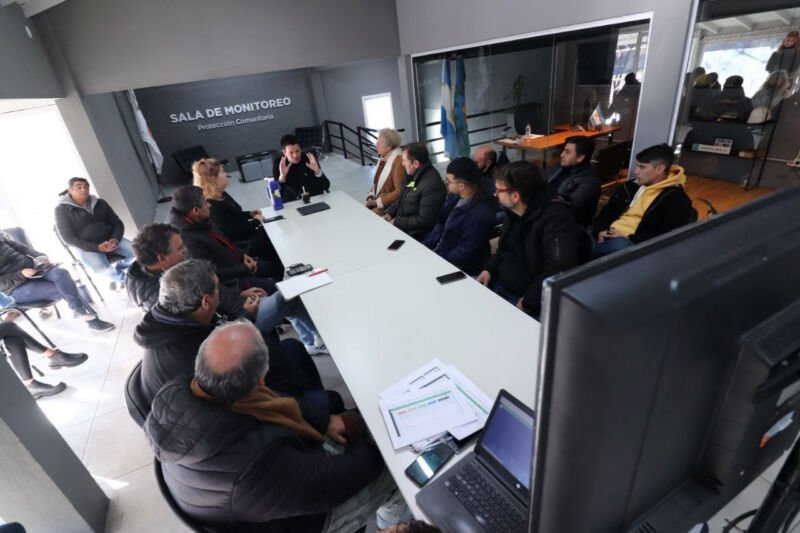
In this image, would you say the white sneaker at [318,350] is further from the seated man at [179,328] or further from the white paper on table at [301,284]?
the seated man at [179,328]

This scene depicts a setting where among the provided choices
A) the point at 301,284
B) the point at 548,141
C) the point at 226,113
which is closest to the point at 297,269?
the point at 301,284

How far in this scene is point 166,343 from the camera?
1.60 m

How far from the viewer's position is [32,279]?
3.21m

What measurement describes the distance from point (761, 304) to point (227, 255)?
2898 millimetres

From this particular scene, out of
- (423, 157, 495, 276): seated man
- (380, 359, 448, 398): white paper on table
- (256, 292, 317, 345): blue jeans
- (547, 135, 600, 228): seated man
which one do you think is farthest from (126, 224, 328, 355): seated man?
(547, 135, 600, 228): seated man

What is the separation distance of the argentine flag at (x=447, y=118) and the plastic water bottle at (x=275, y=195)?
2564 mm

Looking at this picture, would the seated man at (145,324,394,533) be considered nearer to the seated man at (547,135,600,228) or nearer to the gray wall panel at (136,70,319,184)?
the seated man at (547,135,600,228)

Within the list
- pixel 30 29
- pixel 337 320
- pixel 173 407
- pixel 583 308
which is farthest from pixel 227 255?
pixel 30 29

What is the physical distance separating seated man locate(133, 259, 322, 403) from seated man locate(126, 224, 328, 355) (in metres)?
0.51

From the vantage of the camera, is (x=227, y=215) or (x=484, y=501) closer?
(x=484, y=501)

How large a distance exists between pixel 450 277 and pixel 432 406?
3.19ft

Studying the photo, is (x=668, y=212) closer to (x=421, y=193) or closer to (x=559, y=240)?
(x=559, y=240)

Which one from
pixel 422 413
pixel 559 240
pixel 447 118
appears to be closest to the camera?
pixel 422 413

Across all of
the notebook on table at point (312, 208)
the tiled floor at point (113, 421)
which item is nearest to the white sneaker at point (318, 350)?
the tiled floor at point (113, 421)
